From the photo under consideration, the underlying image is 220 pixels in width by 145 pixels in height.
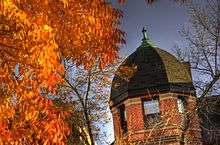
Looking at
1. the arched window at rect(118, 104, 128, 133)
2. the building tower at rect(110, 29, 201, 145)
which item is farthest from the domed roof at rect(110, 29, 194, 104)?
the arched window at rect(118, 104, 128, 133)

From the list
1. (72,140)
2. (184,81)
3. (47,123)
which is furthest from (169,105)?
(47,123)

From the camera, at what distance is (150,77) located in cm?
3316

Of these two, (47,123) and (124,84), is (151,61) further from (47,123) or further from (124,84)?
(47,123)

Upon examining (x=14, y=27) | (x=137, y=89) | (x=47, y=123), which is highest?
(x=137, y=89)

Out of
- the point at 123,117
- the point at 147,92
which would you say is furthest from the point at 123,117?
the point at 147,92

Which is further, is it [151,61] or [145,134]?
[151,61]

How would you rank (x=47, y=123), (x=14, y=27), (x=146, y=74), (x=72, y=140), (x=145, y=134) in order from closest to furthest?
(x=14, y=27) → (x=47, y=123) → (x=72, y=140) → (x=145, y=134) → (x=146, y=74)

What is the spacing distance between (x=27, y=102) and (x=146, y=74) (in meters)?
22.8

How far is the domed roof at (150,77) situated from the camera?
32781 mm

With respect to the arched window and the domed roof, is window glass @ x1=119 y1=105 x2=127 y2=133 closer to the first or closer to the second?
the arched window

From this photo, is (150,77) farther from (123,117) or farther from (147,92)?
(123,117)

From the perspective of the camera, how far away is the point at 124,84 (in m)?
33.7

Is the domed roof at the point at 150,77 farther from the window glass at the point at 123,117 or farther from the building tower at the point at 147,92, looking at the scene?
the window glass at the point at 123,117

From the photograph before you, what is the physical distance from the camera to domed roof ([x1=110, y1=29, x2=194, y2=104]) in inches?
1291
